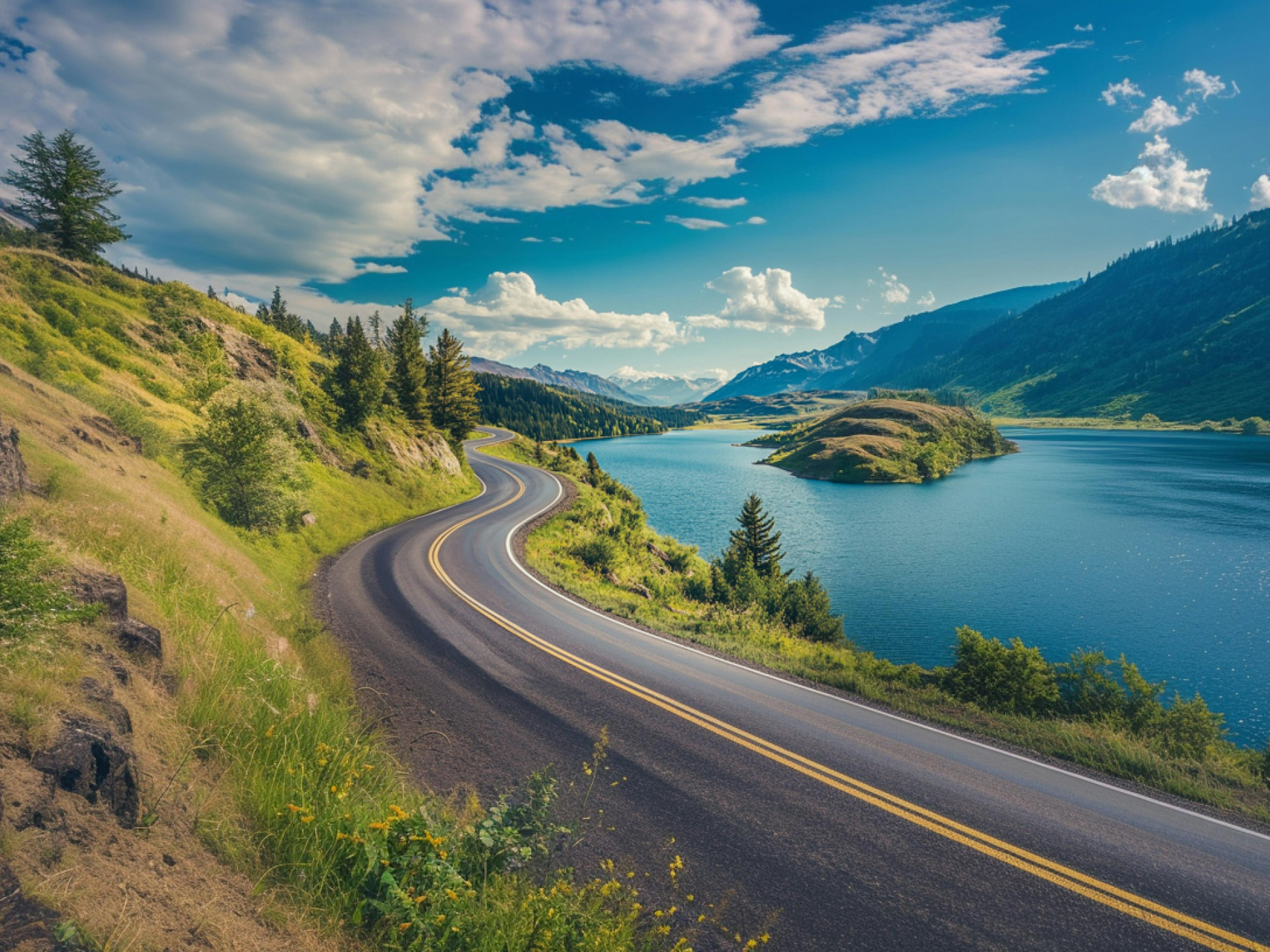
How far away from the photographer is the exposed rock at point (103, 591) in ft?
20.5

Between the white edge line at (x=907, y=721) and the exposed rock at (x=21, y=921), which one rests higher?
the exposed rock at (x=21, y=921)

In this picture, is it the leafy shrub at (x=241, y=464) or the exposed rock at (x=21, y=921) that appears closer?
the exposed rock at (x=21, y=921)

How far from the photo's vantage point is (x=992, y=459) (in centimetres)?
12888

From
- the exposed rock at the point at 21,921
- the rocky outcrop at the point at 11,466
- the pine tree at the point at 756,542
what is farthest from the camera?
the pine tree at the point at 756,542

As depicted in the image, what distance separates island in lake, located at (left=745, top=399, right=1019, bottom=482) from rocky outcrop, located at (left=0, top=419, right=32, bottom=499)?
102460 mm

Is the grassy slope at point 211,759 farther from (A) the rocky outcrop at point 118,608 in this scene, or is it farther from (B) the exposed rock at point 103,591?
(B) the exposed rock at point 103,591

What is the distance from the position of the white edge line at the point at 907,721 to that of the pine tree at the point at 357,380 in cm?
2567

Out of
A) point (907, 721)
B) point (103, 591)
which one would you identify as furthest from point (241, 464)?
point (907, 721)

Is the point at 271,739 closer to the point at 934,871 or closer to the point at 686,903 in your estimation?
the point at 686,903

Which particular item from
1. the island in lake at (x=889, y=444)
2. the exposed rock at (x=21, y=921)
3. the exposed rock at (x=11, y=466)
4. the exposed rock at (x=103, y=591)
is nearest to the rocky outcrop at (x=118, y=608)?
the exposed rock at (x=103, y=591)

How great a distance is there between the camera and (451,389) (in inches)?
2114

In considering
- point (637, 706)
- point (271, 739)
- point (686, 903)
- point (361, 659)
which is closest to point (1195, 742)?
point (637, 706)

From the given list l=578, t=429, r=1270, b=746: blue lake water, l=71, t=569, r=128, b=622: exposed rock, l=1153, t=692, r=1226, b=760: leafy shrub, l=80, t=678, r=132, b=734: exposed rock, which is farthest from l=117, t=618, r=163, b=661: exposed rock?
l=578, t=429, r=1270, b=746: blue lake water

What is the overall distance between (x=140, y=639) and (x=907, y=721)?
543 inches
